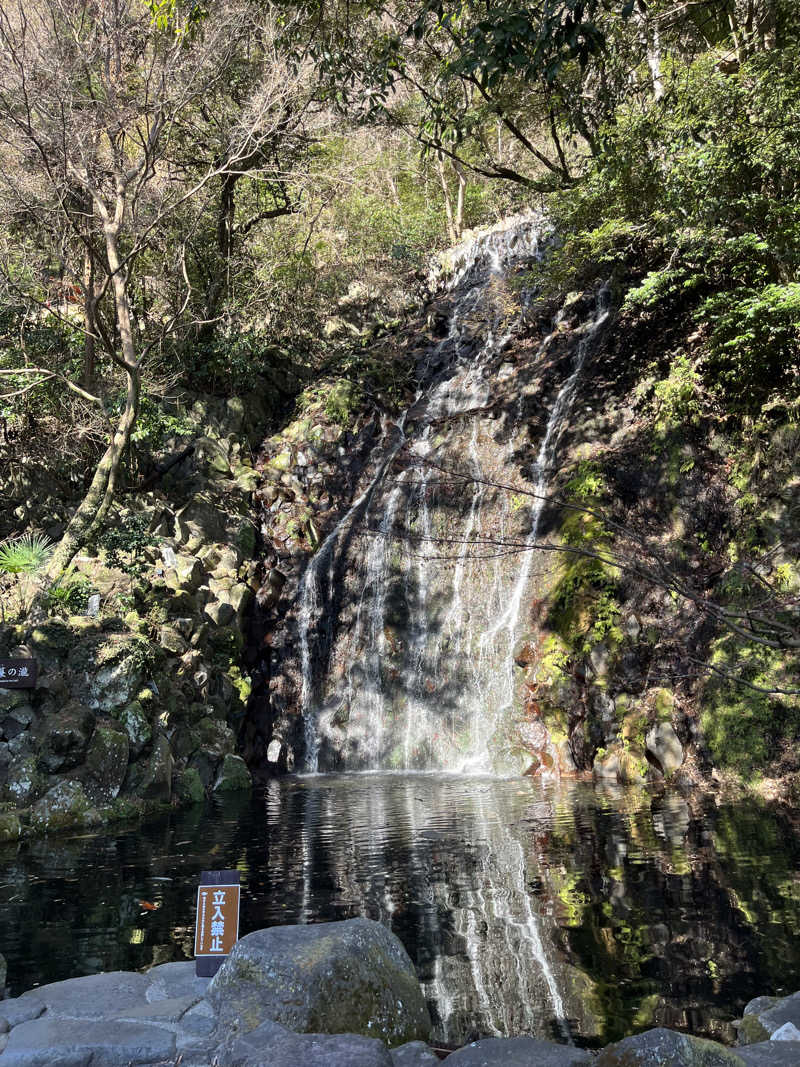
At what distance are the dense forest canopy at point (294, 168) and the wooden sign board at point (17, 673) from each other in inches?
124

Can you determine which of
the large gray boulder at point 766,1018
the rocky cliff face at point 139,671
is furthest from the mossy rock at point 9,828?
the large gray boulder at point 766,1018

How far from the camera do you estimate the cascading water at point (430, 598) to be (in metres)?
13.2

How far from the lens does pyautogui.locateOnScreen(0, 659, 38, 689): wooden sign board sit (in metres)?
9.80

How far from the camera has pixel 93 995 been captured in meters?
3.86

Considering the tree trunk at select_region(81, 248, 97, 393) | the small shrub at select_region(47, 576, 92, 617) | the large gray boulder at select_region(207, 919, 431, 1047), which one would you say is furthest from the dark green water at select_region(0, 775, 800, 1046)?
the tree trunk at select_region(81, 248, 97, 393)

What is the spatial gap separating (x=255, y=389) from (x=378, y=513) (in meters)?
5.95

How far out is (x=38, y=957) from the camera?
4.89 m

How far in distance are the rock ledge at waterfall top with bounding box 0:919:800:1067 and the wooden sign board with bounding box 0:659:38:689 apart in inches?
258

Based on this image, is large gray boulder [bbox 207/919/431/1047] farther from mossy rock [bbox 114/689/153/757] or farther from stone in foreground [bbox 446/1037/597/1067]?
mossy rock [bbox 114/689/153/757]

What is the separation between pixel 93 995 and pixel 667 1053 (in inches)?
104

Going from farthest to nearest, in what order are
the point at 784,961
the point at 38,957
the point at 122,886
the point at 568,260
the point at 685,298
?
1. the point at 685,298
2. the point at 568,260
3. the point at 122,886
4. the point at 38,957
5. the point at 784,961

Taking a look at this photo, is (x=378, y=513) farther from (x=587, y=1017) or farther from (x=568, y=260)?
(x=587, y=1017)

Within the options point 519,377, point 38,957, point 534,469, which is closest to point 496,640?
point 534,469

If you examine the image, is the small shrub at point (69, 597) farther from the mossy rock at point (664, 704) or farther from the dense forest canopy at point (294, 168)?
the mossy rock at point (664, 704)
